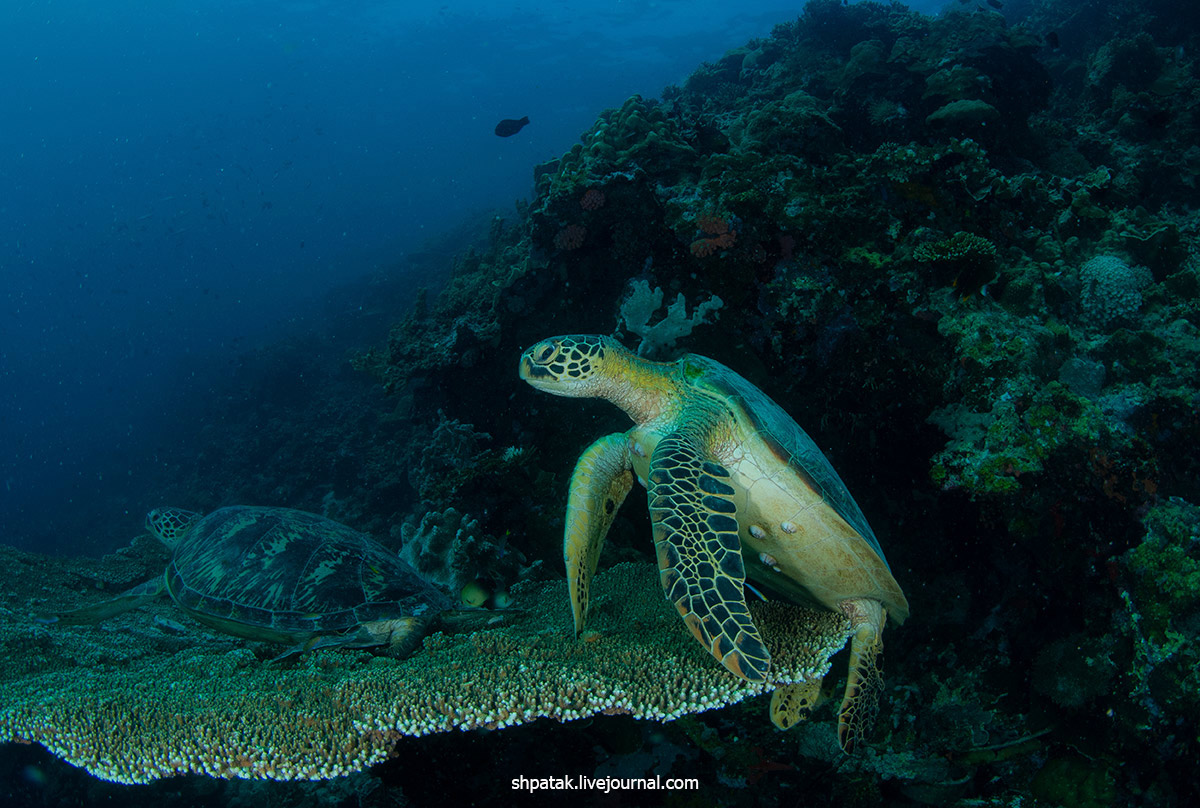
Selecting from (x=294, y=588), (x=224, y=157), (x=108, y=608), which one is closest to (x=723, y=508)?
(x=294, y=588)

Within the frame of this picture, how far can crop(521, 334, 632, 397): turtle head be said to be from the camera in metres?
2.96

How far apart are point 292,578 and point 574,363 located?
2211 mm

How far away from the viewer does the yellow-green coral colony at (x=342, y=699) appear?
6.23 feet

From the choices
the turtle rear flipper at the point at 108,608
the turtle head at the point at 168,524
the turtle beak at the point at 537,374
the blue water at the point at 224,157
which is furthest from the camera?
the blue water at the point at 224,157

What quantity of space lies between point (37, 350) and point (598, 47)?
61.9m

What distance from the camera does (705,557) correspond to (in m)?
2.02

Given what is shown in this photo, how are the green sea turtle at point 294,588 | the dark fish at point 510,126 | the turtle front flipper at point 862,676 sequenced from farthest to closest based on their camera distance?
the dark fish at point 510,126
the green sea turtle at point 294,588
the turtle front flipper at point 862,676

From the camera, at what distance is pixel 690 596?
6.23ft

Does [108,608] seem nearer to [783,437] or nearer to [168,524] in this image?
[168,524]

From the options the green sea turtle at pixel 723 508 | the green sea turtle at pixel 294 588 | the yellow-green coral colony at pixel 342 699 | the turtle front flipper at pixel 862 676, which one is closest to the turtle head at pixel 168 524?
the green sea turtle at pixel 294 588

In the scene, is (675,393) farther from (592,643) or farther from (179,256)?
(179,256)

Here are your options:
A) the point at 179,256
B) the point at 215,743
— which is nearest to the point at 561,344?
the point at 215,743

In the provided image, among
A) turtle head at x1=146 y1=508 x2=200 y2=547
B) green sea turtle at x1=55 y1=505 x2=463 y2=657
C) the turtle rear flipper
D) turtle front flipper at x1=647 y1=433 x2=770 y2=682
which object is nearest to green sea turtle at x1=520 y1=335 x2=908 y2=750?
turtle front flipper at x1=647 y1=433 x2=770 y2=682

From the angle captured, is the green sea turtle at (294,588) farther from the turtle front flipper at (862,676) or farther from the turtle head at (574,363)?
the turtle front flipper at (862,676)
